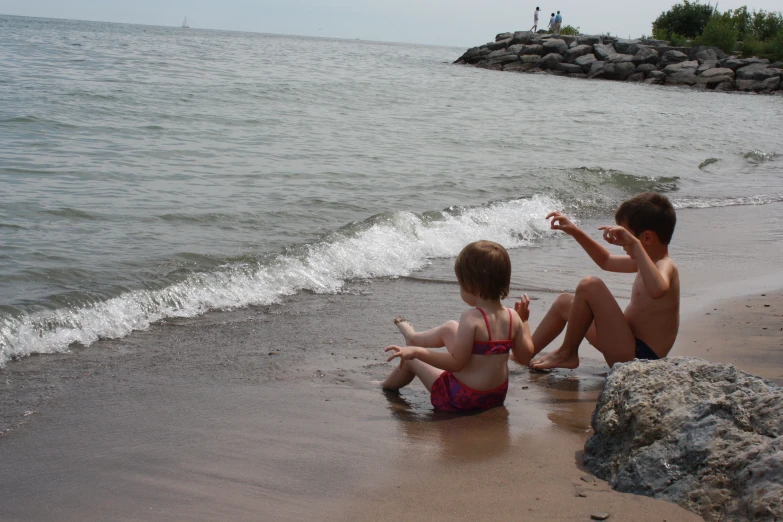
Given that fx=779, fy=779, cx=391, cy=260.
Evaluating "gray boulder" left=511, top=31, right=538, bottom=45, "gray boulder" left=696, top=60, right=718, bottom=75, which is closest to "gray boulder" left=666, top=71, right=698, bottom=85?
"gray boulder" left=696, top=60, right=718, bottom=75

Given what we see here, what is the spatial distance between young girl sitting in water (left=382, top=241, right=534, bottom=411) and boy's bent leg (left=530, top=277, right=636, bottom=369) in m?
0.56

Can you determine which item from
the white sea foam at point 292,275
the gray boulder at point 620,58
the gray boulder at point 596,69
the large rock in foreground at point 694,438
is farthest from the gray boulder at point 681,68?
the large rock in foreground at point 694,438

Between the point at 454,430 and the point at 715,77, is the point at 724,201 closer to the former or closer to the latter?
the point at 454,430

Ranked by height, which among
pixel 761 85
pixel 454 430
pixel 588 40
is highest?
pixel 588 40

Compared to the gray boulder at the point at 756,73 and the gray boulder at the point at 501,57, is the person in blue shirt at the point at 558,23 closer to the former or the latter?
the gray boulder at the point at 501,57

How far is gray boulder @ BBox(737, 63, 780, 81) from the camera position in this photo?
3706 cm

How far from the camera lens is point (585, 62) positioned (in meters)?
41.5

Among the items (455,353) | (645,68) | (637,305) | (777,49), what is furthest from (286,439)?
(777,49)

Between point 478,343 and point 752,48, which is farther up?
point 752,48

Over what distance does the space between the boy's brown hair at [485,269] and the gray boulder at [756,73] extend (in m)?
38.3

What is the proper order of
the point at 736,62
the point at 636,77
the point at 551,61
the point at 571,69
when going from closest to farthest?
1. the point at 736,62
2. the point at 636,77
3. the point at 571,69
4. the point at 551,61

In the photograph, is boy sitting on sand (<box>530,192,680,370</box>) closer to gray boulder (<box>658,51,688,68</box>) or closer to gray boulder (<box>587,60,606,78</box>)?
gray boulder (<box>587,60,606,78</box>)

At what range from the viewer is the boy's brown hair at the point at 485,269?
3.66 m

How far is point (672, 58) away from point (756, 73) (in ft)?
15.2
